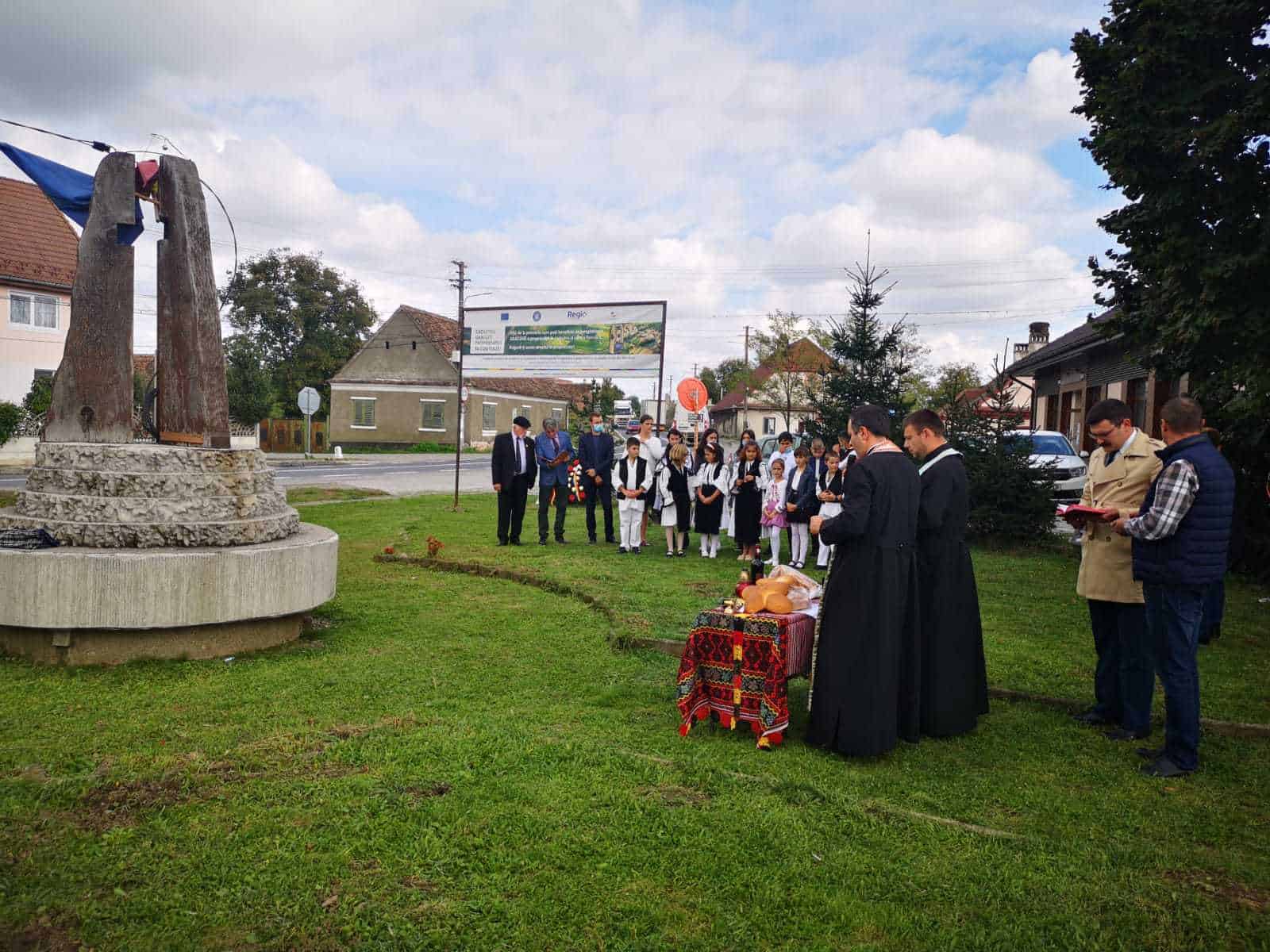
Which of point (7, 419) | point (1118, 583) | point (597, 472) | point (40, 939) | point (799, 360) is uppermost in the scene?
point (799, 360)

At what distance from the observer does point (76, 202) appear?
750 centimetres

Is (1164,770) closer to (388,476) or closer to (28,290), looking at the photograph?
(388,476)

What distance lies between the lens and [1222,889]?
365 centimetres

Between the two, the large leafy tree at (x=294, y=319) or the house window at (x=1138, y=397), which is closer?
the house window at (x=1138, y=397)

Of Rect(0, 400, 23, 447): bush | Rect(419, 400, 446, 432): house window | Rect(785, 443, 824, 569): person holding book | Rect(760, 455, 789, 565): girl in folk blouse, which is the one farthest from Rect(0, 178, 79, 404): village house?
Rect(785, 443, 824, 569): person holding book

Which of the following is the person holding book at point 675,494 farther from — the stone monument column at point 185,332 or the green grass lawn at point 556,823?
the stone monument column at point 185,332

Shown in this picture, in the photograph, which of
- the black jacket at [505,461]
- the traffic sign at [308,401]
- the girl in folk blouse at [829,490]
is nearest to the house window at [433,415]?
the traffic sign at [308,401]

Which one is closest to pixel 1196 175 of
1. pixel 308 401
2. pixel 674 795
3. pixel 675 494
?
pixel 675 494

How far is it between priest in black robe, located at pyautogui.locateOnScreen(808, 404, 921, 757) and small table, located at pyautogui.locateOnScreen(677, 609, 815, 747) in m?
0.23

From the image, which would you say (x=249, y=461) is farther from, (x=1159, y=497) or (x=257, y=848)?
(x=1159, y=497)

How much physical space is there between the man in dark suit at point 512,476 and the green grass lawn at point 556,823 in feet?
23.0

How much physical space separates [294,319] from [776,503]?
50025 millimetres

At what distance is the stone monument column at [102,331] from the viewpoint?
7273mm

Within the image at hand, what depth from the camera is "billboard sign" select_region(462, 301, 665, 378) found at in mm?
20312
